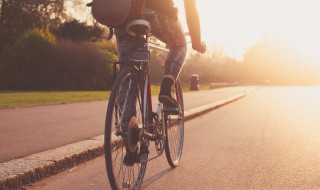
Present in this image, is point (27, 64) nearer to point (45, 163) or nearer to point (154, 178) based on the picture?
point (45, 163)

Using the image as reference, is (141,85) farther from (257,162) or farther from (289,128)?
(289,128)

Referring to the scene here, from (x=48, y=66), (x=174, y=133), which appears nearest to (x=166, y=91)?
(x=174, y=133)

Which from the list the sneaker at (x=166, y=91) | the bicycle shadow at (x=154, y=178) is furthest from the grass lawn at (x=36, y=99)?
the sneaker at (x=166, y=91)

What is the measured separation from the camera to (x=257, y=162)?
4.82m

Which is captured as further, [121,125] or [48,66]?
[48,66]

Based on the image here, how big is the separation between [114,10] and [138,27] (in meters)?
0.25

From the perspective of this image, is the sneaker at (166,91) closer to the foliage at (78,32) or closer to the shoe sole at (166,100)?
the shoe sole at (166,100)

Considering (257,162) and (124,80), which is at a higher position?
(124,80)

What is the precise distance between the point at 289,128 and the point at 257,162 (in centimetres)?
367

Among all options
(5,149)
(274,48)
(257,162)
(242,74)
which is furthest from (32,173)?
(274,48)

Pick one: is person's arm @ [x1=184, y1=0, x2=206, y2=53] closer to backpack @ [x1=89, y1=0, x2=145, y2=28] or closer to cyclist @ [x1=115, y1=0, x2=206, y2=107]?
cyclist @ [x1=115, y1=0, x2=206, y2=107]

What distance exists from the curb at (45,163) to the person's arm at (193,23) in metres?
1.68

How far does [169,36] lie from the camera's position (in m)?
3.90

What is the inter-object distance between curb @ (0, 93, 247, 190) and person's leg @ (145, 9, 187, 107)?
123 cm
